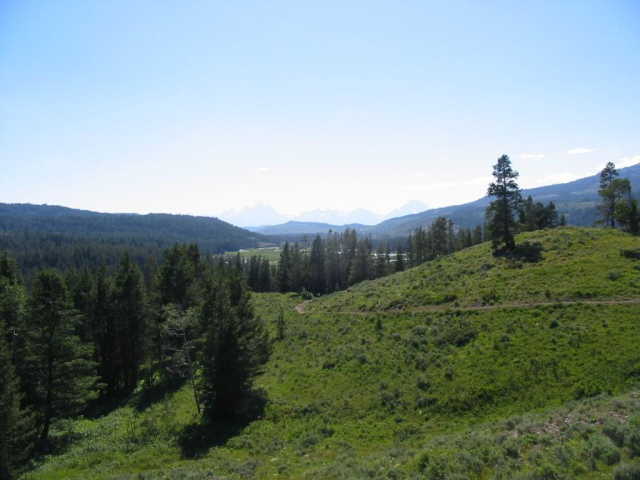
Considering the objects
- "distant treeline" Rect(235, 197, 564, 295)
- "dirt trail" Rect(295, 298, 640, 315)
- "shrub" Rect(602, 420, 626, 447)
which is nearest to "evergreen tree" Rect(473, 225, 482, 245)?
"distant treeline" Rect(235, 197, 564, 295)

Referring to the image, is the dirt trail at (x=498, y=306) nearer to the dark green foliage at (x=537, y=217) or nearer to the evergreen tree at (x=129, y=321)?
the evergreen tree at (x=129, y=321)

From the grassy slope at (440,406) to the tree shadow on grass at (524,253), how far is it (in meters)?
3.21

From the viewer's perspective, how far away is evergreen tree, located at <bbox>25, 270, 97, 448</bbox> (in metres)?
27.1

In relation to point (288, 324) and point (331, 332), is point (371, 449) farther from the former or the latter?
point (288, 324)

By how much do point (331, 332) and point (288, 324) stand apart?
10047 mm

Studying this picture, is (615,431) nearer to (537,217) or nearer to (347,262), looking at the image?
(537,217)

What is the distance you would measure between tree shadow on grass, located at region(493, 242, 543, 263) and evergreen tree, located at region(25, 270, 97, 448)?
47.7 meters

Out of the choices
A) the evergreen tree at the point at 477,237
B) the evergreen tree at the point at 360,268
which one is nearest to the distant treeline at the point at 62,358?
the evergreen tree at the point at 360,268

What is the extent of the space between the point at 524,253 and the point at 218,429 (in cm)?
4020

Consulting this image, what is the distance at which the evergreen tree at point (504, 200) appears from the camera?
1681 inches

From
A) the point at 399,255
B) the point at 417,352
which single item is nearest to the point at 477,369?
the point at 417,352

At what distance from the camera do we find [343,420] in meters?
22.2

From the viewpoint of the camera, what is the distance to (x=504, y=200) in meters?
42.9

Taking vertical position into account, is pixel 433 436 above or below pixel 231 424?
above
